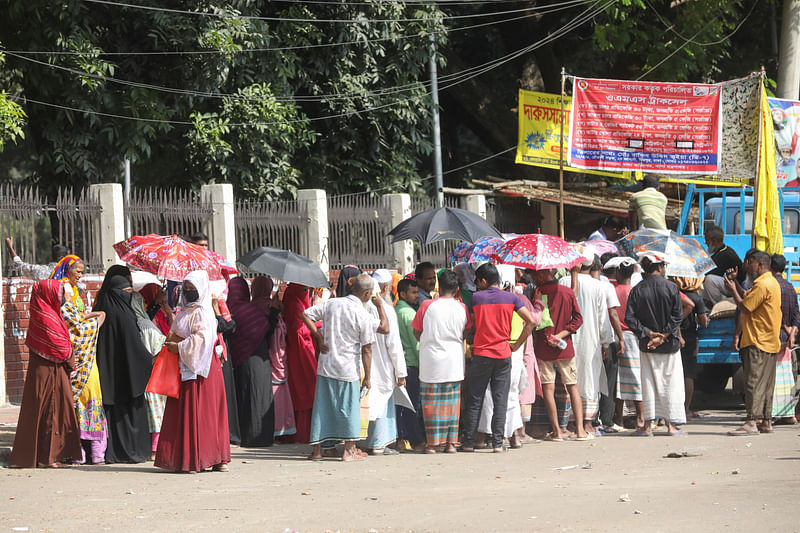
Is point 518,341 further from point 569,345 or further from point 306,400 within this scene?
point 306,400

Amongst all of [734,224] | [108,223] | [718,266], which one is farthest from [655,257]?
[108,223]

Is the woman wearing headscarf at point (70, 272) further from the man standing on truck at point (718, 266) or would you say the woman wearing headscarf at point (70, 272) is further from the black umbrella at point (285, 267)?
the man standing on truck at point (718, 266)

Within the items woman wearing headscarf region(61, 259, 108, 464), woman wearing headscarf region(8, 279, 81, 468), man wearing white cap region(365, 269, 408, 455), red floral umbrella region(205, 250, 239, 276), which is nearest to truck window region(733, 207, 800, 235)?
man wearing white cap region(365, 269, 408, 455)

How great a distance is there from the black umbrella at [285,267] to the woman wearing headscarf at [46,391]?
1714 millimetres

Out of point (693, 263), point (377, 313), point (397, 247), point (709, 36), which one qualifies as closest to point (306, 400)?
point (377, 313)

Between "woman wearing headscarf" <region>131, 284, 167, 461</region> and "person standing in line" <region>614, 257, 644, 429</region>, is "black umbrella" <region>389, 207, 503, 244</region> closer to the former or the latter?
"person standing in line" <region>614, 257, 644, 429</region>

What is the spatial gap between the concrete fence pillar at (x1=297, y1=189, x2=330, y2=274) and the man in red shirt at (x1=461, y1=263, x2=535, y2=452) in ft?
24.3

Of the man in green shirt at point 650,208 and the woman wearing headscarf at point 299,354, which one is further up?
the man in green shirt at point 650,208

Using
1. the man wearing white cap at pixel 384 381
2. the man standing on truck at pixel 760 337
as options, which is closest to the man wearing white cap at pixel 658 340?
the man standing on truck at pixel 760 337

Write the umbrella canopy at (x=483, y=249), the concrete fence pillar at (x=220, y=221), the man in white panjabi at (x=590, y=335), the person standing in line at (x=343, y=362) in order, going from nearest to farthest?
the person standing in line at (x=343, y=362)
the man in white panjabi at (x=590, y=335)
the umbrella canopy at (x=483, y=249)
the concrete fence pillar at (x=220, y=221)

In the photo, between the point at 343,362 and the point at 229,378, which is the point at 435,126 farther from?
the point at 343,362

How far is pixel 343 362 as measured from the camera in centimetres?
948

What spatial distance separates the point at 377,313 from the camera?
987cm

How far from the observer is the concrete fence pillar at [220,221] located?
52.2 feet
